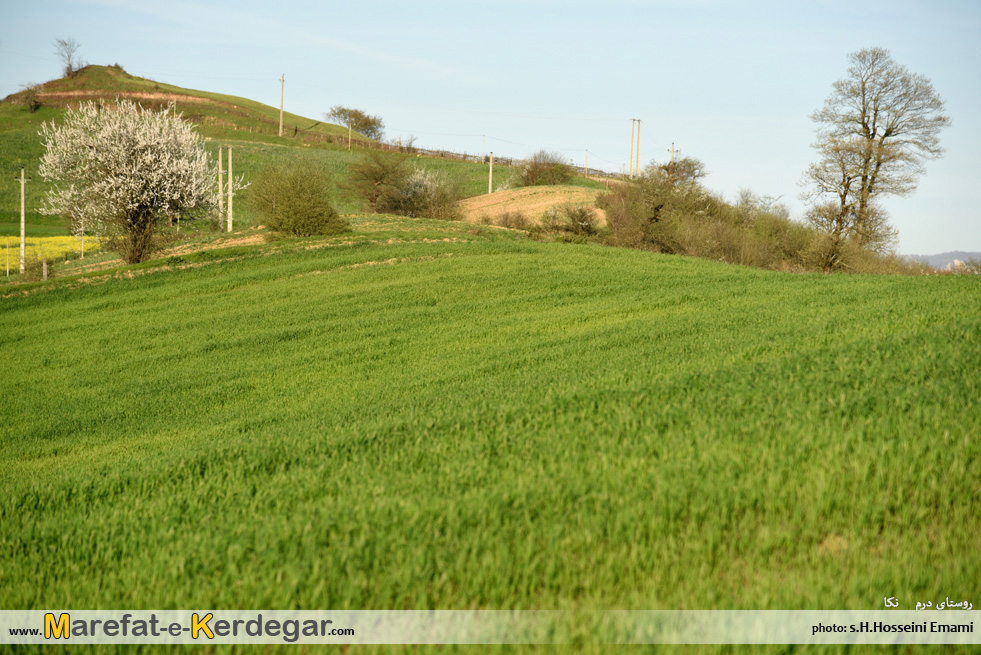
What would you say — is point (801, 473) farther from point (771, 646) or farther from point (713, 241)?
point (713, 241)

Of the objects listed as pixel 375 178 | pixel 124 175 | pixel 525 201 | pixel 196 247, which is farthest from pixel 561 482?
pixel 525 201

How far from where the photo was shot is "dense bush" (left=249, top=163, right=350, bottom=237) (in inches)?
1363

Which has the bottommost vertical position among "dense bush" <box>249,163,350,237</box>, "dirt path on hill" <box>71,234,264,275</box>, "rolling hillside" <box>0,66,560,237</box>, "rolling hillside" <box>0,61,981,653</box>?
"rolling hillside" <box>0,61,981,653</box>

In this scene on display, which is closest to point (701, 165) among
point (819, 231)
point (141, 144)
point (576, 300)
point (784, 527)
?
point (819, 231)

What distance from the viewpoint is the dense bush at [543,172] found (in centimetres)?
7375

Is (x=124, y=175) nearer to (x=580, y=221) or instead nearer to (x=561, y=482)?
(x=580, y=221)

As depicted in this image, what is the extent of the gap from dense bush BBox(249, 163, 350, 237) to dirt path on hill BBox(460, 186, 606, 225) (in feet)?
66.6

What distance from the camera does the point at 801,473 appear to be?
12.3ft

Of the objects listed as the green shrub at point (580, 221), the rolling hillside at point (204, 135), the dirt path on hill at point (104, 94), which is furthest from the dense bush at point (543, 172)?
the dirt path on hill at point (104, 94)

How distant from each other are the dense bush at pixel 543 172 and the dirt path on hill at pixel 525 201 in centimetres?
835

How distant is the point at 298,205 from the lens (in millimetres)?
34500

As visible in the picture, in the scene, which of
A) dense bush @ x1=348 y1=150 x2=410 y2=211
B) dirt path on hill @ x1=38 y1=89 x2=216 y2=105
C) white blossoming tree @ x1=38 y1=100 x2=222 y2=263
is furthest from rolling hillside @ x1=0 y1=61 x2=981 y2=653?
dirt path on hill @ x1=38 y1=89 x2=216 y2=105

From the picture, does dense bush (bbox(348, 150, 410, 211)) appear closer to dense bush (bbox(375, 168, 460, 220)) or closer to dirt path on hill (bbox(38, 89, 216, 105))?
dense bush (bbox(375, 168, 460, 220))

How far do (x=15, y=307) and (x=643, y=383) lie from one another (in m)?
26.0
